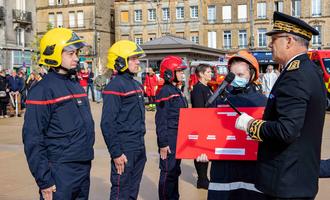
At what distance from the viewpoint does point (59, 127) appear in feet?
13.5

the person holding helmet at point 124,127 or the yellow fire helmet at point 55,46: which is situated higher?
the yellow fire helmet at point 55,46

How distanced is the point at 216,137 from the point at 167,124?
2157mm

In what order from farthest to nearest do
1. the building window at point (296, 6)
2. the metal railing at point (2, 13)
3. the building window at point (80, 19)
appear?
the building window at point (80, 19)
the building window at point (296, 6)
the metal railing at point (2, 13)

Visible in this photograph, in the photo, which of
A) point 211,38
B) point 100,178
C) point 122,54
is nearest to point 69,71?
point 122,54

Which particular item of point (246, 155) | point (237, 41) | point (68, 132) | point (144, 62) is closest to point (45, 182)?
point (68, 132)

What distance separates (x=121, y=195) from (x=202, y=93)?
2716 mm

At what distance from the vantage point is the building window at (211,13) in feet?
190

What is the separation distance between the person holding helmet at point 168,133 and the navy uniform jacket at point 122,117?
843mm

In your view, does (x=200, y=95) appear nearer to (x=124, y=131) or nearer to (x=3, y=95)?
(x=124, y=131)

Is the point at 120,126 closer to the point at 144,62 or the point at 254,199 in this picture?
the point at 254,199

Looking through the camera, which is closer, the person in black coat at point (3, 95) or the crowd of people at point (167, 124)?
the crowd of people at point (167, 124)

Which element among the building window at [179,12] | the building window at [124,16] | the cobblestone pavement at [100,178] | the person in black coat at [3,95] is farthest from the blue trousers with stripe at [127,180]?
the building window at [124,16]

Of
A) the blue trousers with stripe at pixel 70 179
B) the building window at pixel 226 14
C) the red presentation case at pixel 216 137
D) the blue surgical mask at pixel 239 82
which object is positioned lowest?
the blue trousers with stripe at pixel 70 179

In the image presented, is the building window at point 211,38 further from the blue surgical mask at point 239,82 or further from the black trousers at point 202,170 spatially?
the blue surgical mask at point 239,82
